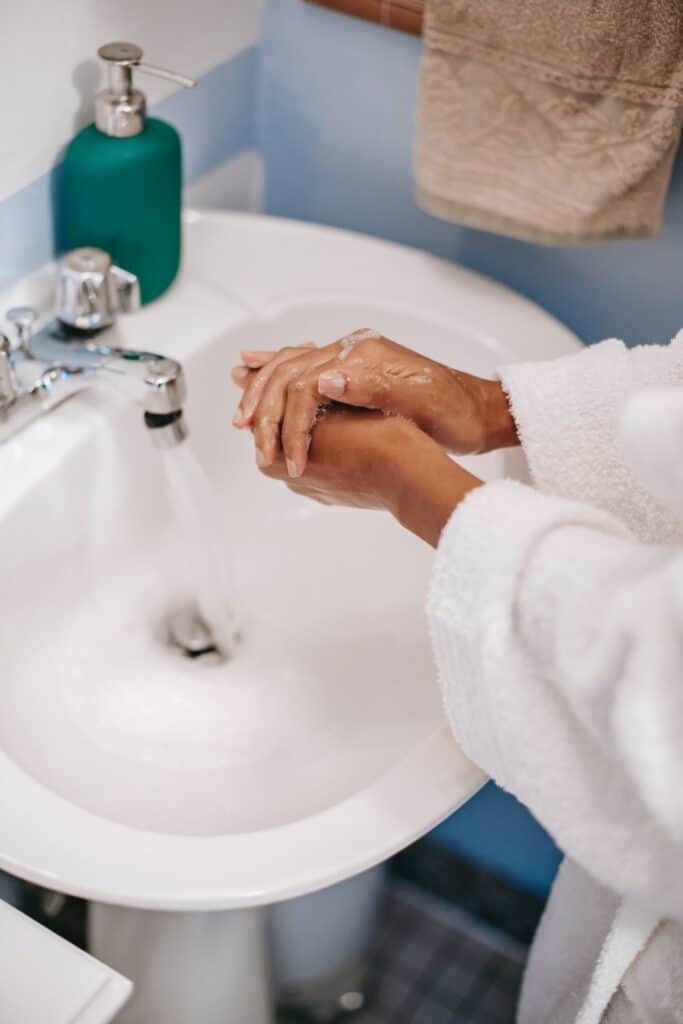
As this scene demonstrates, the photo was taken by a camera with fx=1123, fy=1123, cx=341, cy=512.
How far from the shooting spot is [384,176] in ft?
3.67

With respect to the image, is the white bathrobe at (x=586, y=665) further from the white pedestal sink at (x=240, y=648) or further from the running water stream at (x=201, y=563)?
the running water stream at (x=201, y=563)

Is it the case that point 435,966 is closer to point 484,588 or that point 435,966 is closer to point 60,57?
point 484,588

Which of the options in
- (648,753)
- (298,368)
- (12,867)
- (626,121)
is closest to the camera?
(648,753)

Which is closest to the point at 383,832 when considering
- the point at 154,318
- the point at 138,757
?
the point at 138,757

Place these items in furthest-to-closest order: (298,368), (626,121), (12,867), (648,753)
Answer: (626,121) → (298,368) → (12,867) → (648,753)

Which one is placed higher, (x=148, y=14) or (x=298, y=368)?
(x=148, y=14)

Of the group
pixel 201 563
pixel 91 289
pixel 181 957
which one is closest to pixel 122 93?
pixel 91 289

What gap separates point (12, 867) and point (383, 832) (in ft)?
0.70

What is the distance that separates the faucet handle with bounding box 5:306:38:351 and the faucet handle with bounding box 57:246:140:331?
0.10 ft

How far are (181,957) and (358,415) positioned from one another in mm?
426

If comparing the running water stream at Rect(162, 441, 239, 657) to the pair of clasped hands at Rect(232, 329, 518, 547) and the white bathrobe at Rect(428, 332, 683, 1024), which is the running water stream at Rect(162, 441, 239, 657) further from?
the white bathrobe at Rect(428, 332, 683, 1024)

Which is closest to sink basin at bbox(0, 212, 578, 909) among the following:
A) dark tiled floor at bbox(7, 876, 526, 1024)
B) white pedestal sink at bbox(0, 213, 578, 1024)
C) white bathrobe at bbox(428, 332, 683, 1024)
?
white pedestal sink at bbox(0, 213, 578, 1024)

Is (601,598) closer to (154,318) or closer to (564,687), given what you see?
(564,687)

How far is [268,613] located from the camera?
0.99 metres
